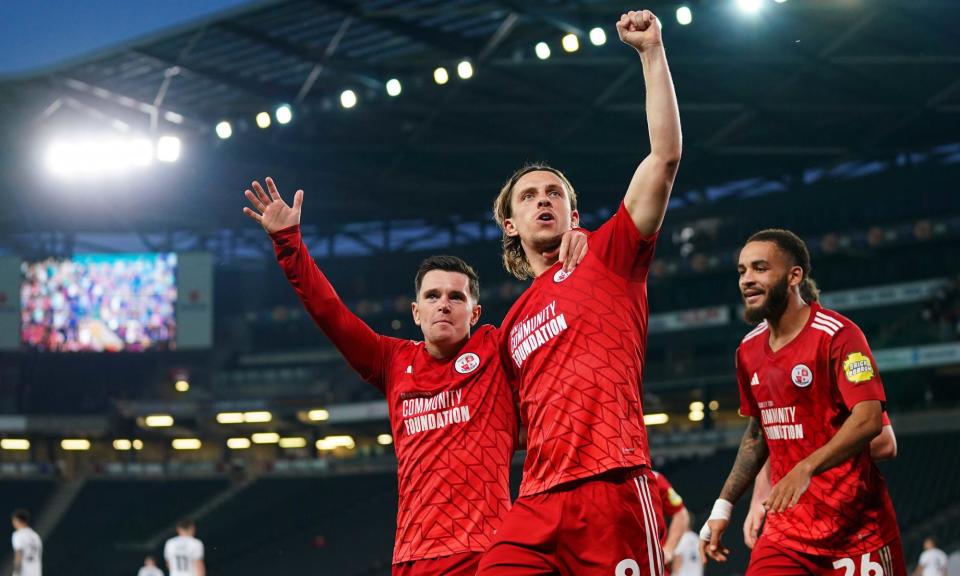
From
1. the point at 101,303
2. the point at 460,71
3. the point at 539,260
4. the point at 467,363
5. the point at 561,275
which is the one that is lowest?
the point at 467,363

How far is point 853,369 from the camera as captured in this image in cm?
530

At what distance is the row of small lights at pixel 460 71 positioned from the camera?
25.4 m

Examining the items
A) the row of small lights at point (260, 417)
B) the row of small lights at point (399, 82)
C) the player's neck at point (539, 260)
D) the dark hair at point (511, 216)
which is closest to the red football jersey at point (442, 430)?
the dark hair at point (511, 216)

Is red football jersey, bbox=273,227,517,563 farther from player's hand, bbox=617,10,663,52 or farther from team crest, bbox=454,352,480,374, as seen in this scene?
player's hand, bbox=617,10,663,52

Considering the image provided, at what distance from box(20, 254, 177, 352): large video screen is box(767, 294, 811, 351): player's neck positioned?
126 ft

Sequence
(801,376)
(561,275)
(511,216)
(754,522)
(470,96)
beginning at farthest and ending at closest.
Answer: (470,96)
(801,376)
(754,522)
(511,216)
(561,275)

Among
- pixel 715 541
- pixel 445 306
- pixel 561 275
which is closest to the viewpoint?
pixel 561 275

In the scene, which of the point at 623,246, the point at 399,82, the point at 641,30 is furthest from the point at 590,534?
the point at 399,82

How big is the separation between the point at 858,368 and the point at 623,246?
149cm

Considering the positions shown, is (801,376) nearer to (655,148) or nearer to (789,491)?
(789,491)

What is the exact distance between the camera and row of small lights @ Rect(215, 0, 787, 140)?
2538cm

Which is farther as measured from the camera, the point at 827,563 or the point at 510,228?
the point at 827,563

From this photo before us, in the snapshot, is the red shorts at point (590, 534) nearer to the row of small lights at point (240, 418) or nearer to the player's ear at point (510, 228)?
the player's ear at point (510, 228)

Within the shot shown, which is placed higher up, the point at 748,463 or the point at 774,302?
the point at 774,302
